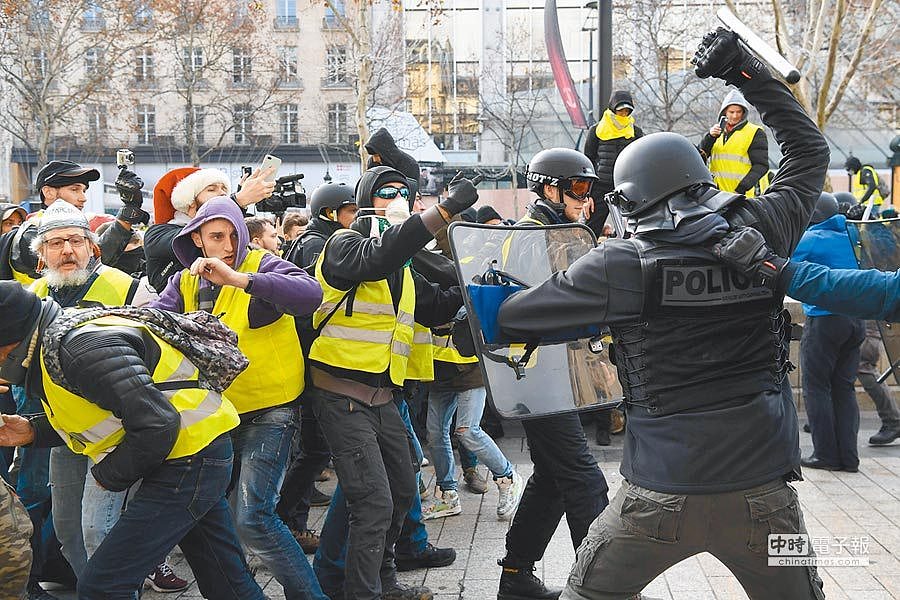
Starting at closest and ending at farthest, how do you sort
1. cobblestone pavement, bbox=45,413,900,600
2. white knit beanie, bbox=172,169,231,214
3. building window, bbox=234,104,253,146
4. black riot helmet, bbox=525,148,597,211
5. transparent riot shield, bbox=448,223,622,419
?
transparent riot shield, bbox=448,223,622,419 → black riot helmet, bbox=525,148,597,211 → cobblestone pavement, bbox=45,413,900,600 → white knit beanie, bbox=172,169,231,214 → building window, bbox=234,104,253,146

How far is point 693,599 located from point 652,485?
6.77 ft

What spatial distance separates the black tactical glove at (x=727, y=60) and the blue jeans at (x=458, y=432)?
3421mm

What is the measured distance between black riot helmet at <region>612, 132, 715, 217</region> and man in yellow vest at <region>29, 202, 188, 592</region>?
2425mm

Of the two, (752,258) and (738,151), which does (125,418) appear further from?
(738,151)

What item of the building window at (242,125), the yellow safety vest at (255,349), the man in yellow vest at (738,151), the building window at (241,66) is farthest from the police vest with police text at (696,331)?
the building window at (241,66)

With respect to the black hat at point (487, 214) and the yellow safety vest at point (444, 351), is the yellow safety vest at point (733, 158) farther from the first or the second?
the yellow safety vest at point (444, 351)

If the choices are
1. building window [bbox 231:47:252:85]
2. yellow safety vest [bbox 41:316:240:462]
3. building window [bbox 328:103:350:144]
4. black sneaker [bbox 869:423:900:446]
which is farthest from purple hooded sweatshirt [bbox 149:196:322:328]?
building window [bbox 328:103:350:144]

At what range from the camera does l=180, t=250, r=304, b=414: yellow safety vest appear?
14.8 feet

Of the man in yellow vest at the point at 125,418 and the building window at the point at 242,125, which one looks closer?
the man in yellow vest at the point at 125,418

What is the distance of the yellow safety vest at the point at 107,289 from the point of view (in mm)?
4844

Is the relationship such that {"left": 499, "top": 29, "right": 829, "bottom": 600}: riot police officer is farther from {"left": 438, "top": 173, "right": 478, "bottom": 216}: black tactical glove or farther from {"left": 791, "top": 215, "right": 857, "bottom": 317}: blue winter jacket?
{"left": 791, "top": 215, "right": 857, "bottom": 317}: blue winter jacket

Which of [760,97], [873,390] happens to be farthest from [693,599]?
[873,390]

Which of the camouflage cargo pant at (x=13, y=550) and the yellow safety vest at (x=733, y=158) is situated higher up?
the yellow safety vest at (x=733, y=158)

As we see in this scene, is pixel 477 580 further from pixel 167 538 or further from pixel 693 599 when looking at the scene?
pixel 167 538
